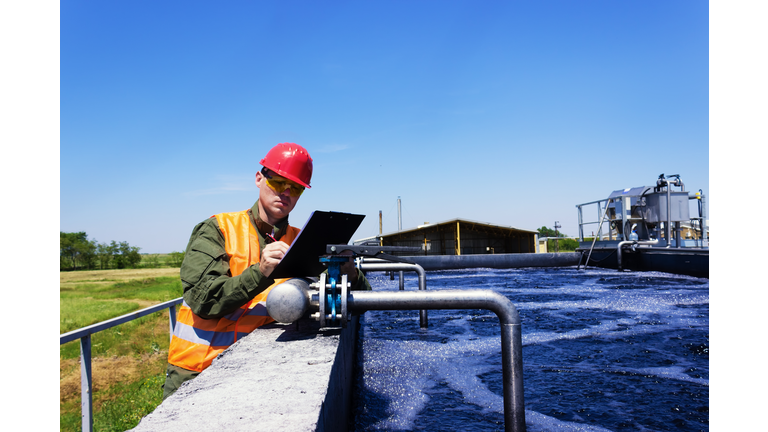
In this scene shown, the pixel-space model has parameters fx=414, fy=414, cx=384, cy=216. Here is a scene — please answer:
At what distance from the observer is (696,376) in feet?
13.2

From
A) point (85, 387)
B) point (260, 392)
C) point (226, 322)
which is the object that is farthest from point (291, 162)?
point (85, 387)

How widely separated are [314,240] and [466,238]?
28.1 m

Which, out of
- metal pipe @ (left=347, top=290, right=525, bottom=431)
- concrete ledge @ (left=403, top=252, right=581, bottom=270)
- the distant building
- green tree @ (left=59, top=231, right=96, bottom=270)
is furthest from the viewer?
green tree @ (left=59, top=231, right=96, bottom=270)

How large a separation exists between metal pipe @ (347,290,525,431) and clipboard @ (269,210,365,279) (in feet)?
0.92

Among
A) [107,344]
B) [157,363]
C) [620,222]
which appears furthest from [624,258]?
[107,344]

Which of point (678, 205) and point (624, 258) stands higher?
point (678, 205)

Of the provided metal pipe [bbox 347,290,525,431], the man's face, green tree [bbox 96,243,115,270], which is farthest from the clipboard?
green tree [bbox 96,243,115,270]

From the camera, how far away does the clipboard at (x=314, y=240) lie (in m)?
1.79

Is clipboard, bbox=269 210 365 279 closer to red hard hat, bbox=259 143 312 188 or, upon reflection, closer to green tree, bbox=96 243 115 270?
red hard hat, bbox=259 143 312 188

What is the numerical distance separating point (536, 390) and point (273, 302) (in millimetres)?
2706

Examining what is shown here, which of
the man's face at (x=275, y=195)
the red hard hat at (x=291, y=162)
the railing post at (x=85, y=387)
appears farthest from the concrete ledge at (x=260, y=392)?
the railing post at (x=85, y=387)

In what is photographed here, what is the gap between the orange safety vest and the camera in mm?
2080

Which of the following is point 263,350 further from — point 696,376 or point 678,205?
point 678,205

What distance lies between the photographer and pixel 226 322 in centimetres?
218
